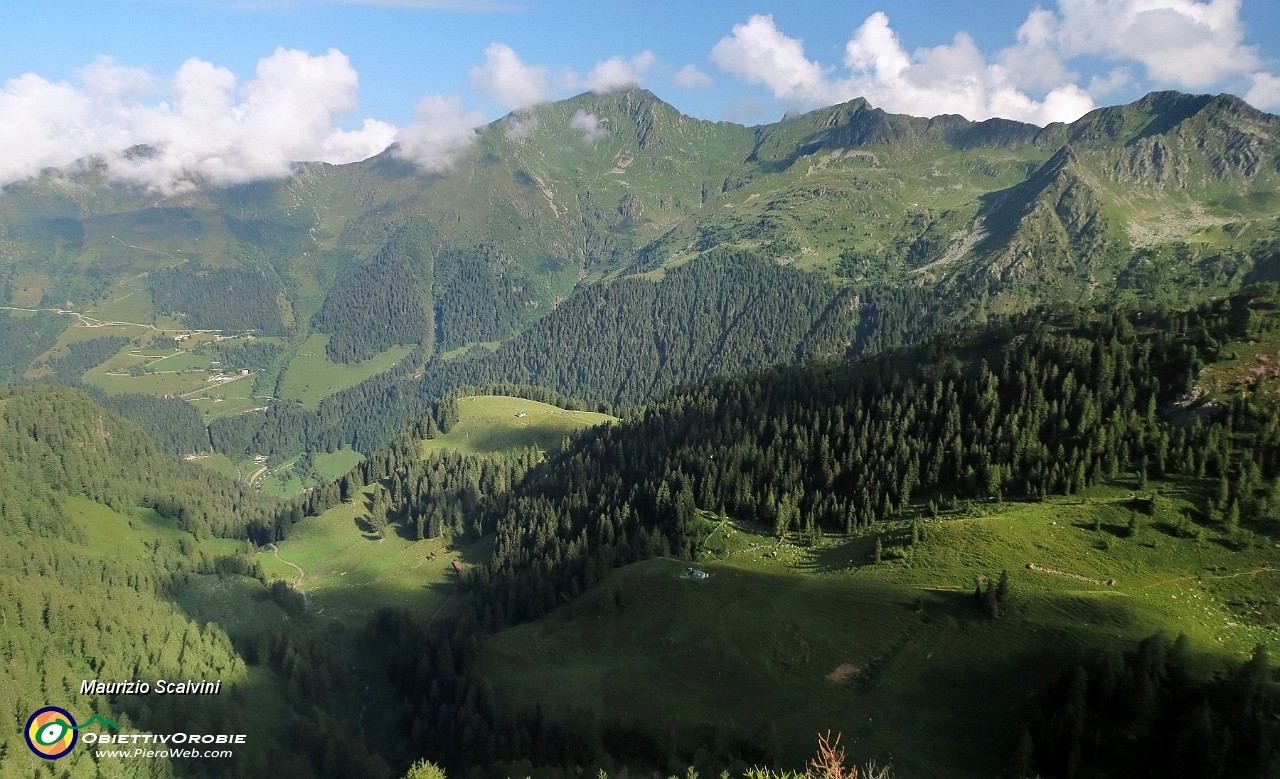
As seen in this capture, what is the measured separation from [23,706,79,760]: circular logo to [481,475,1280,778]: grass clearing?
52.3 meters

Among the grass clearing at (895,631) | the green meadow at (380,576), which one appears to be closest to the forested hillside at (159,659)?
the green meadow at (380,576)

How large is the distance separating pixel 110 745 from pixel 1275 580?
14482cm

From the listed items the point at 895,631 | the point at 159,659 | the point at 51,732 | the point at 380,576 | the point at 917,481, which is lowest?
the point at 380,576

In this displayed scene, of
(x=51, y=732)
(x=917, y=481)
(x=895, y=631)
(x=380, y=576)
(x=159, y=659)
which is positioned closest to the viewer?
(x=51, y=732)

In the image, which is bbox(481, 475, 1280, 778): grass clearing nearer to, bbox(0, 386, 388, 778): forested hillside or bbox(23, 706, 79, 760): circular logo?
bbox(0, 386, 388, 778): forested hillside

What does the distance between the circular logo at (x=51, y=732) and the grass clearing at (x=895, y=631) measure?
2061 inches

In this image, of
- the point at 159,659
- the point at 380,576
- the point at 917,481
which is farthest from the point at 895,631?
the point at 380,576

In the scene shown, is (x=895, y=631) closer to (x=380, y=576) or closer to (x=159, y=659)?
(x=159, y=659)

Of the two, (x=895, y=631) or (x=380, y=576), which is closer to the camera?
(x=895, y=631)

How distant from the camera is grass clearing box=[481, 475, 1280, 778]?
76062 millimetres

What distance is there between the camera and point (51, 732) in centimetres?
8400

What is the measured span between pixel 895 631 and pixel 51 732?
345 ft

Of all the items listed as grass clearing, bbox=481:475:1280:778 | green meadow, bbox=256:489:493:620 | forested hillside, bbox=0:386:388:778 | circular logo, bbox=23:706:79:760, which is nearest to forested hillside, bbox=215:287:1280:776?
grass clearing, bbox=481:475:1280:778

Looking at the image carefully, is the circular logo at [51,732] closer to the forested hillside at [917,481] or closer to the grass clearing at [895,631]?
the forested hillside at [917,481]
